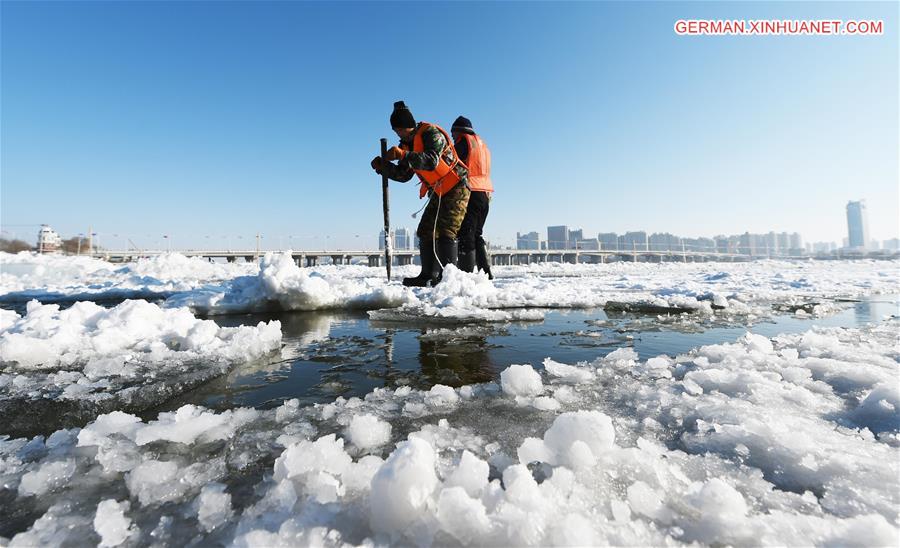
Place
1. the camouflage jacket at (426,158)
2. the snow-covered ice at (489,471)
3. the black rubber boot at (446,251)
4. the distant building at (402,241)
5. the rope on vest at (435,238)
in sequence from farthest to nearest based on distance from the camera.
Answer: the distant building at (402,241) < the black rubber boot at (446,251) < the rope on vest at (435,238) < the camouflage jacket at (426,158) < the snow-covered ice at (489,471)

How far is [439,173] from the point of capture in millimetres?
4629

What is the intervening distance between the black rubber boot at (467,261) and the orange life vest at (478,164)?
3.10ft

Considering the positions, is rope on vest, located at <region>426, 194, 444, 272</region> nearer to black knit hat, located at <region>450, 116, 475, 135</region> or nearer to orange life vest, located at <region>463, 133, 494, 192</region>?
orange life vest, located at <region>463, 133, 494, 192</region>

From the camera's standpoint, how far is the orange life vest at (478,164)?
4.98 metres

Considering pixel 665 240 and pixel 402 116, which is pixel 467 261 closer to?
pixel 402 116

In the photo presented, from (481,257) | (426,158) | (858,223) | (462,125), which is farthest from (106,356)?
(858,223)

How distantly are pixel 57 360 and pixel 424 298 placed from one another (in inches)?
112

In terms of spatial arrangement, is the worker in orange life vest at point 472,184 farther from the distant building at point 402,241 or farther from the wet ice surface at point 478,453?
the distant building at point 402,241

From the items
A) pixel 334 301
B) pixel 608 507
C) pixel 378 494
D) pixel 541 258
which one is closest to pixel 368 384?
pixel 378 494

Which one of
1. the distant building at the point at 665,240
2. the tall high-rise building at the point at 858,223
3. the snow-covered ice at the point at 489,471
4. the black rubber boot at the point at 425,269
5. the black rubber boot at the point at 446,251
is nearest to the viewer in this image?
the snow-covered ice at the point at 489,471

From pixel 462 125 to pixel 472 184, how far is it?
871mm

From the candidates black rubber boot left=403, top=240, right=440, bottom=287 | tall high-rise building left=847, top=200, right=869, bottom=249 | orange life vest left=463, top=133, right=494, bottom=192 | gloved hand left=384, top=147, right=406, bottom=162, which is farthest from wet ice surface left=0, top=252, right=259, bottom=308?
tall high-rise building left=847, top=200, right=869, bottom=249

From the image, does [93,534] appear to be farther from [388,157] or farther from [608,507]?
[388,157]

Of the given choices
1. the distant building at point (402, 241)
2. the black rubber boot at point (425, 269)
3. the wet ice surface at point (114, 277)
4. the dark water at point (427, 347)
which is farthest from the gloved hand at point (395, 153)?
the distant building at point (402, 241)
